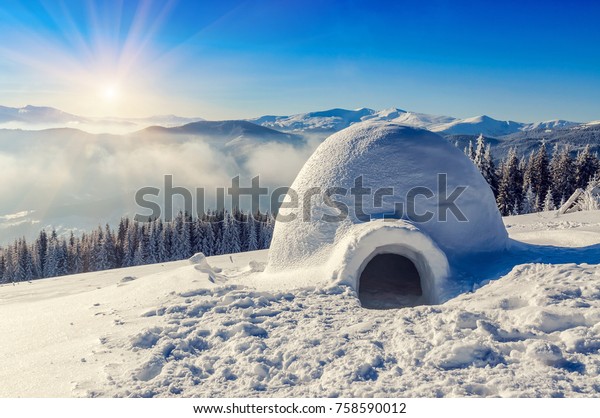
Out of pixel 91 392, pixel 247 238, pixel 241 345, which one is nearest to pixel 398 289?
pixel 241 345

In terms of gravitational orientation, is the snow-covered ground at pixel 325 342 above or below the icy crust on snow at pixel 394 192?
below

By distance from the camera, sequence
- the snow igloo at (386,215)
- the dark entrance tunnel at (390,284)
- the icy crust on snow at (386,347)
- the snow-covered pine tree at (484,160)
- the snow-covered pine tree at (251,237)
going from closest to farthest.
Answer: the icy crust on snow at (386,347) → the snow igloo at (386,215) → the dark entrance tunnel at (390,284) → the snow-covered pine tree at (484,160) → the snow-covered pine tree at (251,237)

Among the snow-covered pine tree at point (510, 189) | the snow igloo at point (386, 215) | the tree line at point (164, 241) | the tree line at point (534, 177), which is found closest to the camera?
the snow igloo at point (386, 215)

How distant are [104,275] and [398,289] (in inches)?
361

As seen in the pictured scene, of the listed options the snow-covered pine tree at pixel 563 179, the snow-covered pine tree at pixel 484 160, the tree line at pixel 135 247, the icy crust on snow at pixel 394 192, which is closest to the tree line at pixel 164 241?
the tree line at pixel 135 247

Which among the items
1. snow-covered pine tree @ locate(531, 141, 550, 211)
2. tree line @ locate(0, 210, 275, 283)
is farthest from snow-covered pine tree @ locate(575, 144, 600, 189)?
tree line @ locate(0, 210, 275, 283)

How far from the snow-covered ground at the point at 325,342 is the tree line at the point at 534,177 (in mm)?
28970

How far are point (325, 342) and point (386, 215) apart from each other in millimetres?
3527

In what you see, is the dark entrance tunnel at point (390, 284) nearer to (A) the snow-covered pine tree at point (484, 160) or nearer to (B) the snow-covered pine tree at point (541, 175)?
(A) the snow-covered pine tree at point (484, 160)

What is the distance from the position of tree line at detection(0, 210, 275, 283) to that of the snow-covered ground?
122 feet

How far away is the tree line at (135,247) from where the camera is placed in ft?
144

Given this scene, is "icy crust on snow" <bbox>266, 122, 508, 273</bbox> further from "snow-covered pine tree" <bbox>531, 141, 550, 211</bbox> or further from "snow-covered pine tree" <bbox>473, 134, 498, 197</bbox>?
"snow-covered pine tree" <bbox>531, 141, 550, 211</bbox>

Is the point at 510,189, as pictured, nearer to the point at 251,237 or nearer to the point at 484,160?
the point at 484,160

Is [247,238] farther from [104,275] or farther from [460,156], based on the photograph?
[460,156]
